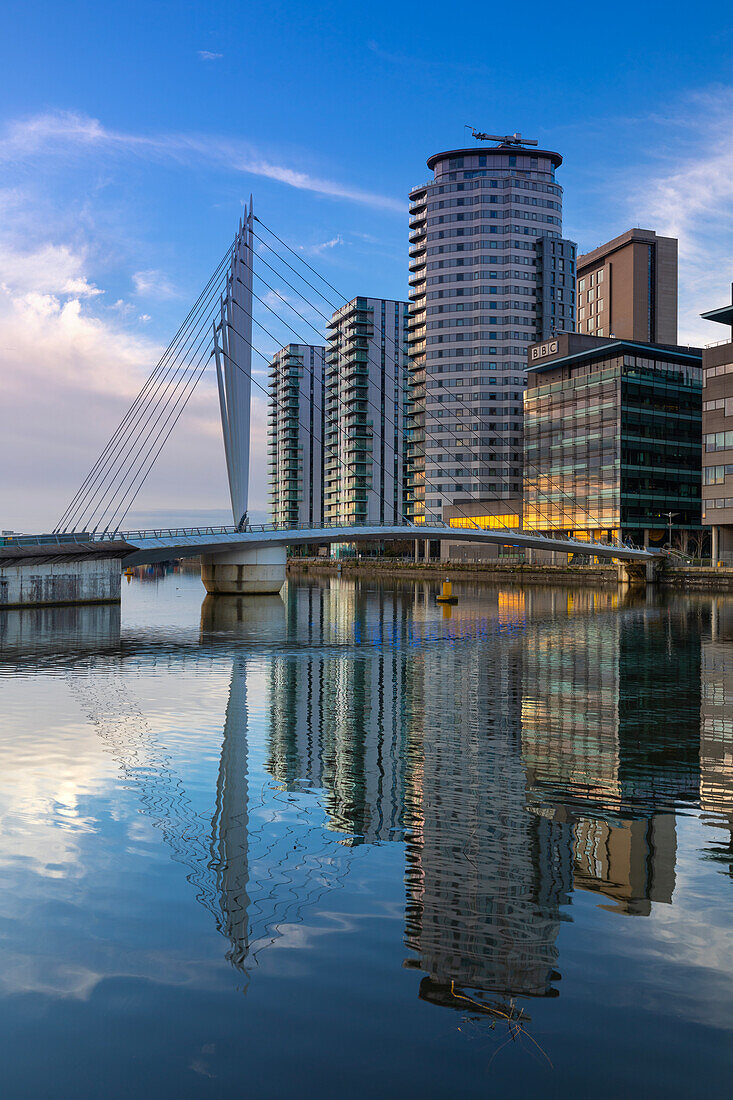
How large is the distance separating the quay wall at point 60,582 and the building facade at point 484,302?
4693 inches

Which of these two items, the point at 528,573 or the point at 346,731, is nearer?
the point at 346,731

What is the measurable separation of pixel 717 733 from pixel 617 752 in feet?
11.6

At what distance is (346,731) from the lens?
21.0m

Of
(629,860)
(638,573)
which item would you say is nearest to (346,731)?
(629,860)

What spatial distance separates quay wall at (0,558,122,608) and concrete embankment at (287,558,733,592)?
61759 millimetres

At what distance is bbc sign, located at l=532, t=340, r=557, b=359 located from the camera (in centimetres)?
15204

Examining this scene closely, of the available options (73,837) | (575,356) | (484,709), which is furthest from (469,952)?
(575,356)

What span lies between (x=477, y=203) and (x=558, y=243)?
19909 millimetres

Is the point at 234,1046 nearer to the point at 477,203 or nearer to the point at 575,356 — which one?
the point at 575,356

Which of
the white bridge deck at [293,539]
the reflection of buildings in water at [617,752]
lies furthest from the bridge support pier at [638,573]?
the reflection of buildings in water at [617,752]

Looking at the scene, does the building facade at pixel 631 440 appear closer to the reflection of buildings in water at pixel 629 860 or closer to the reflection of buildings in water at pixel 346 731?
the reflection of buildings in water at pixel 346 731

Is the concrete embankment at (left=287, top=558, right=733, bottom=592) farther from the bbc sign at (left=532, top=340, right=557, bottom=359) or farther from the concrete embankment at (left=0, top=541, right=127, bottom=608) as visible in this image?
the concrete embankment at (left=0, top=541, right=127, bottom=608)

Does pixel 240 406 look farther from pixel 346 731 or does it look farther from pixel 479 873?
pixel 479 873

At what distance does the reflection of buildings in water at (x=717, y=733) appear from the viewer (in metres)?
14.3
